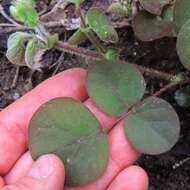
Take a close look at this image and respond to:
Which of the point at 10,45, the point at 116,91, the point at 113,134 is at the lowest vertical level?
the point at 113,134

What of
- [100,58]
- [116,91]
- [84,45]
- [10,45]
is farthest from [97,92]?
[84,45]

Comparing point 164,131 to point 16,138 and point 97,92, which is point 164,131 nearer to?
point 97,92

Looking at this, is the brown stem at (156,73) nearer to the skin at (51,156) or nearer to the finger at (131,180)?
the skin at (51,156)

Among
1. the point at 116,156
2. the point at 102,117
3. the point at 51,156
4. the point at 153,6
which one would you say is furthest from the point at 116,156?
the point at 153,6

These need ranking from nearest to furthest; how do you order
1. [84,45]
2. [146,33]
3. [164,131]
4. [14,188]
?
[14,188] < [164,131] < [146,33] < [84,45]

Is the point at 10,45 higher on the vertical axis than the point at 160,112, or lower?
higher

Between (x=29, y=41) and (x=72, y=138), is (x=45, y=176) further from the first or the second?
(x=29, y=41)
